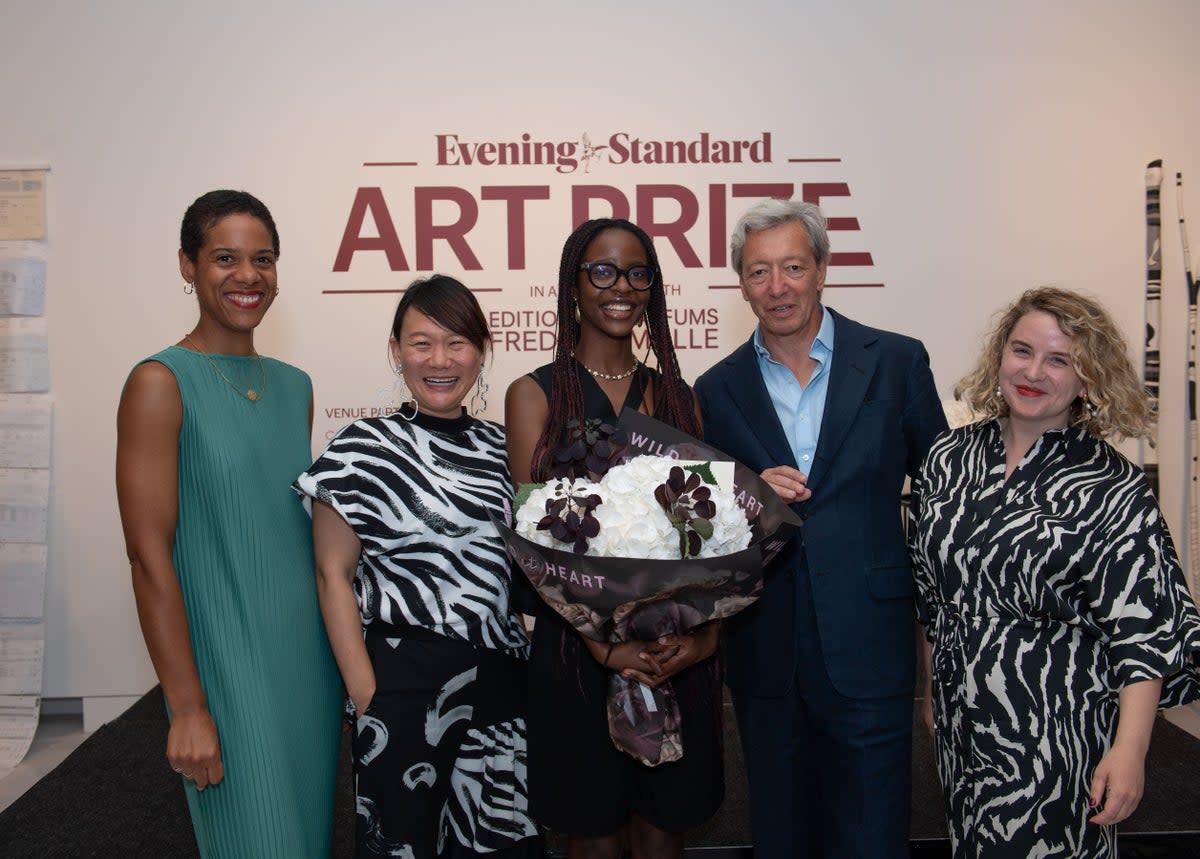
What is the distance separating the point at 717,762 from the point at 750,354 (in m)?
0.98

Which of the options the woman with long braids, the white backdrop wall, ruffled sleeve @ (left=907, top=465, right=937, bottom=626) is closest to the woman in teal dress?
the woman with long braids

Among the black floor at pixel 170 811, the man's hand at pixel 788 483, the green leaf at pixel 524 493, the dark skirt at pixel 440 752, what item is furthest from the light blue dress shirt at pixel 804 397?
the black floor at pixel 170 811

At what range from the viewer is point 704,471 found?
154 cm

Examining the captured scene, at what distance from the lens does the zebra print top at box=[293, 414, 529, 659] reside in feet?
5.67

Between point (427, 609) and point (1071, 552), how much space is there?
1.28 m

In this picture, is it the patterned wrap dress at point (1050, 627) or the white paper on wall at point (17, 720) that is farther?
the white paper on wall at point (17, 720)

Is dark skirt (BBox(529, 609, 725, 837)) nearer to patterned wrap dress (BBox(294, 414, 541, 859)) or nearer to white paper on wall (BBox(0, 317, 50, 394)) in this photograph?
patterned wrap dress (BBox(294, 414, 541, 859))

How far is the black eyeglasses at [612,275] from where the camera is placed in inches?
75.2

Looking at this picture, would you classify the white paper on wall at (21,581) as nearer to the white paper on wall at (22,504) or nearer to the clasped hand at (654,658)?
the white paper on wall at (22,504)

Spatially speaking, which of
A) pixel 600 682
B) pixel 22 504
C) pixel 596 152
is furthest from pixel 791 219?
pixel 22 504

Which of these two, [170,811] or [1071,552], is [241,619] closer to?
[1071,552]

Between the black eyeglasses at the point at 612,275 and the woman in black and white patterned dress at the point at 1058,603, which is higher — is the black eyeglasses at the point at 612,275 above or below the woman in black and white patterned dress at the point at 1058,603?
above

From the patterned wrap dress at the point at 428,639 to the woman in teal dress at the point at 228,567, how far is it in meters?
0.16

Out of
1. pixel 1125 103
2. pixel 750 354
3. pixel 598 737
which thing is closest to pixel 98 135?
pixel 750 354
